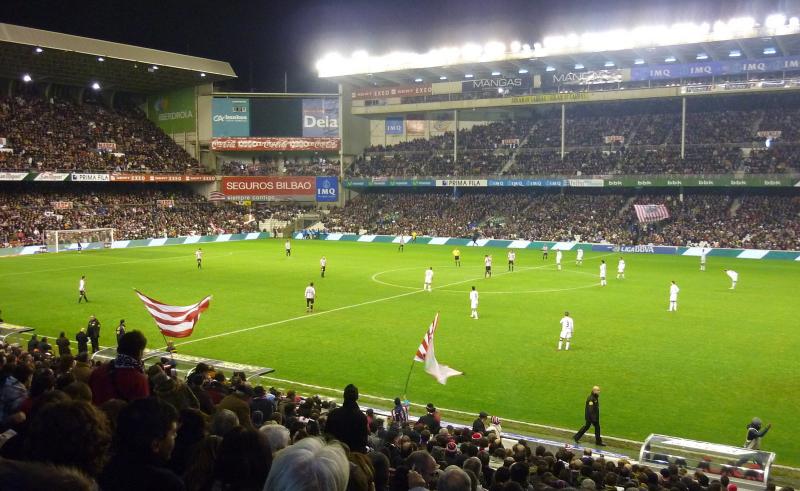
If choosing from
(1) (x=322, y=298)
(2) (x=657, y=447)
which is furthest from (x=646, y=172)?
(2) (x=657, y=447)

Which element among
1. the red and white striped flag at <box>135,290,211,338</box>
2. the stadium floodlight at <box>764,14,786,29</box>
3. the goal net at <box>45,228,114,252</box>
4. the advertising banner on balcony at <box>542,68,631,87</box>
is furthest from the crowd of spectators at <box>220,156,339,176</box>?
the red and white striped flag at <box>135,290,211,338</box>

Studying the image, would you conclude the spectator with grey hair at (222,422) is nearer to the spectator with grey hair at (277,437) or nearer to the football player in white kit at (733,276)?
the spectator with grey hair at (277,437)

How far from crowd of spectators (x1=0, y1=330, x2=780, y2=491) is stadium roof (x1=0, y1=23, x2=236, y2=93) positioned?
59845 mm

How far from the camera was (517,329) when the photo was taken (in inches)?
1019

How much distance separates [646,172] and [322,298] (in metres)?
42.1

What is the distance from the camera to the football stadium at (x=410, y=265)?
22.3 feet


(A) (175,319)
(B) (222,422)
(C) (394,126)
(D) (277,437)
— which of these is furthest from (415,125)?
(D) (277,437)

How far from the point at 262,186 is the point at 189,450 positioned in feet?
254

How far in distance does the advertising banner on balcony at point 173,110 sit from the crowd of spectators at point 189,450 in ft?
254

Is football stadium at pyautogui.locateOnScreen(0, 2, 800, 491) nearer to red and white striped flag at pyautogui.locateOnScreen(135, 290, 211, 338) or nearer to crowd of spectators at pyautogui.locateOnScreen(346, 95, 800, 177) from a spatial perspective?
red and white striped flag at pyautogui.locateOnScreen(135, 290, 211, 338)

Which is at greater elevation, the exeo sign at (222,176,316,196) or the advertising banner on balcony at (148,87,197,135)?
the advertising banner on balcony at (148,87,197,135)

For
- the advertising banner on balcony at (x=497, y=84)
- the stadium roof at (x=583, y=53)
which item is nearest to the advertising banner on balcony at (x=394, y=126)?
the stadium roof at (x=583, y=53)

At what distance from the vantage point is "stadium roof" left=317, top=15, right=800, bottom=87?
187ft

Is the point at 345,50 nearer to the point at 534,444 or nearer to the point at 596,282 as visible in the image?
the point at 596,282
